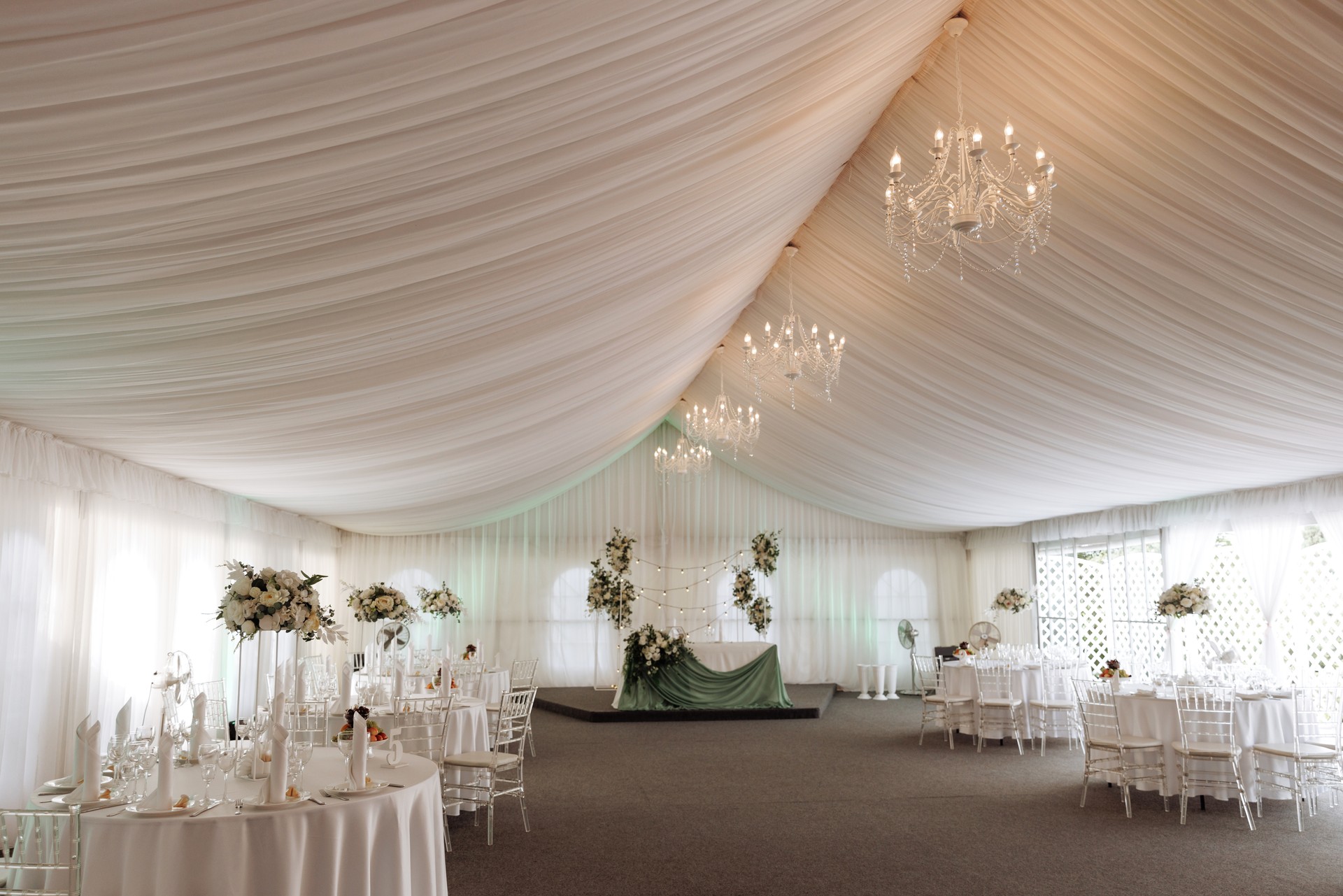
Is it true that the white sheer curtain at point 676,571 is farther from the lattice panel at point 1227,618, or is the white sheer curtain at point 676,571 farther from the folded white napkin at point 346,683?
the folded white napkin at point 346,683

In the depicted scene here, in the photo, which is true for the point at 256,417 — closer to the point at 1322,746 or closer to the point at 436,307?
the point at 436,307

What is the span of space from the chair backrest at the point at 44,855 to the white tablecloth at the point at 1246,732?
25.1 ft

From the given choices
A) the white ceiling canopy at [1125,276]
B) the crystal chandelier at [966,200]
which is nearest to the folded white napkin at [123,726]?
the crystal chandelier at [966,200]

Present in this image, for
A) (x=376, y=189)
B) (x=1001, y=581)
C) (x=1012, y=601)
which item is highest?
(x=376, y=189)

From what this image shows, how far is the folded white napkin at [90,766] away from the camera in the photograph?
3.99 meters

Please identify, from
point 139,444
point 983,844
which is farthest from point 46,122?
point 983,844

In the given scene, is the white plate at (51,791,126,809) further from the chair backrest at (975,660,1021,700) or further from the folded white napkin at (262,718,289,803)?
the chair backrest at (975,660,1021,700)

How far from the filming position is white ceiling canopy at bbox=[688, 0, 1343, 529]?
4402mm

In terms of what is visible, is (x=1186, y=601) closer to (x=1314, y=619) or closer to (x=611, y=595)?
(x=1314, y=619)

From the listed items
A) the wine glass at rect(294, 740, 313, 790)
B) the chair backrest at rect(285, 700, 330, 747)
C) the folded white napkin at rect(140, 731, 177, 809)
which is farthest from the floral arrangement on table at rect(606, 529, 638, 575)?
the folded white napkin at rect(140, 731, 177, 809)

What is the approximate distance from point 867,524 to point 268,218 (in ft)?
51.7

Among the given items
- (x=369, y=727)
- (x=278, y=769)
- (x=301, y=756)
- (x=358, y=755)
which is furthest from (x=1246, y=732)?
(x=278, y=769)

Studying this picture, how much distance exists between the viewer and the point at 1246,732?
7543mm

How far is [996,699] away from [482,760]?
6.83 meters
